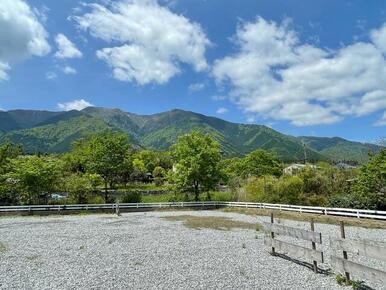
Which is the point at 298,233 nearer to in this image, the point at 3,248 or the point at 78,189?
the point at 3,248

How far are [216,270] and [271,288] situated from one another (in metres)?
2.29

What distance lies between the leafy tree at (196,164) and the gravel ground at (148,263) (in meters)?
25.5

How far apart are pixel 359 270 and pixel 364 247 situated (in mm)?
591

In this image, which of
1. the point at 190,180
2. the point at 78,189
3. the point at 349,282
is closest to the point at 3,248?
the point at 349,282

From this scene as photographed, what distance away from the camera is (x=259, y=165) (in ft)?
226

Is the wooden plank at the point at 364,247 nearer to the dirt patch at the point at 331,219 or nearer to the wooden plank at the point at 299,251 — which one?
the wooden plank at the point at 299,251

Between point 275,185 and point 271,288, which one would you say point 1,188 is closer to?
point 275,185

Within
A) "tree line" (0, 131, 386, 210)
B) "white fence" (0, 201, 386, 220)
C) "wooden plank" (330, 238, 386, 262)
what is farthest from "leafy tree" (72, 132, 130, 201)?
"wooden plank" (330, 238, 386, 262)

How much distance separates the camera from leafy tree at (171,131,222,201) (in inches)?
1750

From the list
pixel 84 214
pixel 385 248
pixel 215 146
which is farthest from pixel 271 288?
pixel 215 146

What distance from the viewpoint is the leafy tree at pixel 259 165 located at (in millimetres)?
67494

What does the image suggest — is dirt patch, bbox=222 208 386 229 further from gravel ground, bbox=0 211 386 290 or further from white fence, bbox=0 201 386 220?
gravel ground, bbox=0 211 386 290

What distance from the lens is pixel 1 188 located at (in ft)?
118

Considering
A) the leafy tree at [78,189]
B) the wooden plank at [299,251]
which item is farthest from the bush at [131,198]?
the wooden plank at [299,251]
